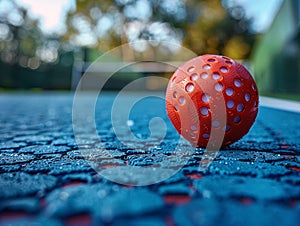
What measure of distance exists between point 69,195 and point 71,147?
4.00 feet

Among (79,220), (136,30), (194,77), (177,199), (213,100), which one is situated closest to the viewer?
(79,220)

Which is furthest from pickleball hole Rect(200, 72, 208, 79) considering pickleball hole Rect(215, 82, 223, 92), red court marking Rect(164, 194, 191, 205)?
red court marking Rect(164, 194, 191, 205)

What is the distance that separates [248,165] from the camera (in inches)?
76.0

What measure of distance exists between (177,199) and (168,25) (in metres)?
30.0

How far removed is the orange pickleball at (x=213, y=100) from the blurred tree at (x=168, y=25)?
2616 cm

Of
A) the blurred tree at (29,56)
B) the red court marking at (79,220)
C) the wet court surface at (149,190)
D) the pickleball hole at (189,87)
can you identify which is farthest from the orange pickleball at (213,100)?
the blurred tree at (29,56)

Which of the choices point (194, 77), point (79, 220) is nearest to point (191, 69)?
point (194, 77)

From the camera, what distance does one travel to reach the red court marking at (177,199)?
1325mm

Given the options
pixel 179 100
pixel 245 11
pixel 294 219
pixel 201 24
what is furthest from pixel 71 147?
pixel 245 11

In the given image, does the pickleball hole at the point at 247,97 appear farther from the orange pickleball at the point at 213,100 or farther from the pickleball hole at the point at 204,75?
the pickleball hole at the point at 204,75

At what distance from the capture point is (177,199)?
136cm

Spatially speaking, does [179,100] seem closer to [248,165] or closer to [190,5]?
[248,165]

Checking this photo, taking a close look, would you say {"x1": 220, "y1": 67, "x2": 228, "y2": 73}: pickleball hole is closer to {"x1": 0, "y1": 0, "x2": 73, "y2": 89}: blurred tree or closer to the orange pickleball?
the orange pickleball

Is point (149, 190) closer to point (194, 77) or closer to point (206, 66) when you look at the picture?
point (194, 77)
